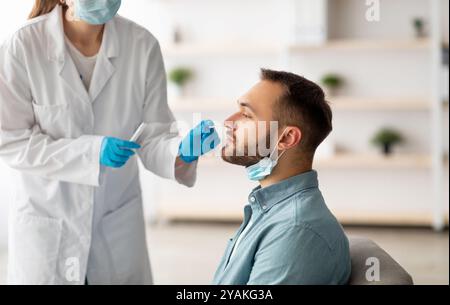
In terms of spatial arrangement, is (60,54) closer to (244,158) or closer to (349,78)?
(244,158)

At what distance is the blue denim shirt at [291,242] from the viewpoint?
4.21ft

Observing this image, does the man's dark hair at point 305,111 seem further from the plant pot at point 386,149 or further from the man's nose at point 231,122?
the plant pot at point 386,149

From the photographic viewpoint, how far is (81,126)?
1.66 m

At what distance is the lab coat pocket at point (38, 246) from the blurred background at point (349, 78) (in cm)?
188

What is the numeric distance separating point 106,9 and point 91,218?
55 centimetres

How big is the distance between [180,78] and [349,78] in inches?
43.9

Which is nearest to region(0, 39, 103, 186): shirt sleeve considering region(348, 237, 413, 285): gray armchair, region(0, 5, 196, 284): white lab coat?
A: region(0, 5, 196, 284): white lab coat

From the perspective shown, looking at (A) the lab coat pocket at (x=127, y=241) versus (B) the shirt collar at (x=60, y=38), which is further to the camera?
(A) the lab coat pocket at (x=127, y=241)

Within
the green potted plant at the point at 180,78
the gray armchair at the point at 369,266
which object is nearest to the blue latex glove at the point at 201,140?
the gray armchair at the point at 369,266

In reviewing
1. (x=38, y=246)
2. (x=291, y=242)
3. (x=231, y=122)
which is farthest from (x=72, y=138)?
(x=291, y=242)

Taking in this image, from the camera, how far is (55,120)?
5.37ft

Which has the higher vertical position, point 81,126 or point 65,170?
point 81,126
